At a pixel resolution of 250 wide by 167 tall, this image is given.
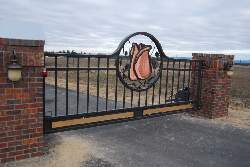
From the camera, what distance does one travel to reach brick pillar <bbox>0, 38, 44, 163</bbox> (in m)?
4.80

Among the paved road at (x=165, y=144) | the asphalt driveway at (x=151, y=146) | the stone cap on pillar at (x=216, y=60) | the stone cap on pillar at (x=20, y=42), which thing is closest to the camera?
the stone cap on pillar at (x=20, y=42)

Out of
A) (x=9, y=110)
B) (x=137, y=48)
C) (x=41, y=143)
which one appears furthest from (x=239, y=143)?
(x=9, y=110)

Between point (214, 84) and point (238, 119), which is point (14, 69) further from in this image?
point (238, 119)

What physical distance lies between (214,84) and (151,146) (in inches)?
138

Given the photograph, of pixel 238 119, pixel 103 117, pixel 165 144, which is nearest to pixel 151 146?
pixel 165 144

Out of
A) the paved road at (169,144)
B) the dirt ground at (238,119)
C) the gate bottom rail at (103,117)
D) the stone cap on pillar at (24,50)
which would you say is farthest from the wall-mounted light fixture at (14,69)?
the dirt ground at (238,119)

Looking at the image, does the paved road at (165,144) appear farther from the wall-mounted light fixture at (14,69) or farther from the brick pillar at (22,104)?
the wall-mounted light fixture at (14,69)

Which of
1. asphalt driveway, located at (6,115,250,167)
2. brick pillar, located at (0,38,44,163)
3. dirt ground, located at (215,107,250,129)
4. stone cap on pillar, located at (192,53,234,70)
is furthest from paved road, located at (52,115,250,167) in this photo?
stone cap on pillar, located at (192,53,234,70)

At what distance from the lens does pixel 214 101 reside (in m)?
8.90

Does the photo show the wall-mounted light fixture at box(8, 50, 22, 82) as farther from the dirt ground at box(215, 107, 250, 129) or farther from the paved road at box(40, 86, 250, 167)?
the dirt ground at box(215, 107, 250, 129)

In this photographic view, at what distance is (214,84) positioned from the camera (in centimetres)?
888

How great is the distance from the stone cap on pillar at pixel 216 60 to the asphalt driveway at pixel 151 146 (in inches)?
65.9

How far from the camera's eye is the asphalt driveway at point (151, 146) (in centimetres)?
534

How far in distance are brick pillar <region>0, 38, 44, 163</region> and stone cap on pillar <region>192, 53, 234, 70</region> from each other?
531cm
